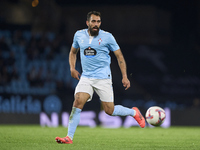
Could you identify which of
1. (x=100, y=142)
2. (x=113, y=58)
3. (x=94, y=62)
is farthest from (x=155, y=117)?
(x=113, y=58)

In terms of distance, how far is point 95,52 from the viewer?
227 inches

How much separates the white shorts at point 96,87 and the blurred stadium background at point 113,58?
17.9ft

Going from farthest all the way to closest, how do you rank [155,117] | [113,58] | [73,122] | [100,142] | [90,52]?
[113,58] → [155,117] → [100,142] → [90,52] → [73,122]

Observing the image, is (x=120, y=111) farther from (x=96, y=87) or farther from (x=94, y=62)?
(x=94, y=62)

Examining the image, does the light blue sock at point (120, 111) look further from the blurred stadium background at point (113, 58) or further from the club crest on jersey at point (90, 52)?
the blurred stadium background at point (113, 58)

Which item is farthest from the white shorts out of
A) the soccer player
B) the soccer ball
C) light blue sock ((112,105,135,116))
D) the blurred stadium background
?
the blurred stadium background

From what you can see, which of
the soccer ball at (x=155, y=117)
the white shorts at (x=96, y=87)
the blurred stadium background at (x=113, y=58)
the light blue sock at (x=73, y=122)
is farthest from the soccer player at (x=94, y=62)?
the blurred stadium background at (x=113, y=58)

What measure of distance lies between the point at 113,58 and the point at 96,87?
8.02 m

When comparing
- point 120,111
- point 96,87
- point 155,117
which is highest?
point 96,87

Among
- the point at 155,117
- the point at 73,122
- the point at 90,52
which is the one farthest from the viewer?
the point at 155,117

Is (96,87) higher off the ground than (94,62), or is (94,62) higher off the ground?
(94,62)

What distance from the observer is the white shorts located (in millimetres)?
5727

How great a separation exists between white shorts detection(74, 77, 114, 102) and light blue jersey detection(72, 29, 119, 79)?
7 centimetres

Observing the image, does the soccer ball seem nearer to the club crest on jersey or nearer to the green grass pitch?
the green grass pitch
